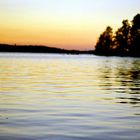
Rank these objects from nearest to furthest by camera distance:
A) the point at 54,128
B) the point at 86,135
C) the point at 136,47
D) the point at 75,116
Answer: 1. the point at 86,135
2. the point at 54,128
3. the point at 75,116
4. the point at 136,47

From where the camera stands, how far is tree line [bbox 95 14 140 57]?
116 metres

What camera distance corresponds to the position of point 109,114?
11.1m

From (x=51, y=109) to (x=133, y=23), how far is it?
109 metres

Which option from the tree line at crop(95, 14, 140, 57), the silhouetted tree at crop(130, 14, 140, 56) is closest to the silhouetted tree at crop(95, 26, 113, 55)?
the tree line at crop(95, 14, 140, 57)

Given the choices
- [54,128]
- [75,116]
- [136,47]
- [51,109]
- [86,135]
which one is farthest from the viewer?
[136,47]

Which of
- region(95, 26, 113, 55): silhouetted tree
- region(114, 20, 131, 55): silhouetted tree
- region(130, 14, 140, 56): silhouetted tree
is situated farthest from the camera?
region(95, 26, 113, 55): silhouetted tree

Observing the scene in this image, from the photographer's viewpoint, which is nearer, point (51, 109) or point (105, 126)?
point (105, 126)

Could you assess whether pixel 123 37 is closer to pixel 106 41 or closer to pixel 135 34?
pixel 135 34

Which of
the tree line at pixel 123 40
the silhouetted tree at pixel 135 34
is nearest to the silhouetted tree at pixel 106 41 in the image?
the tree line at pixel 123 40

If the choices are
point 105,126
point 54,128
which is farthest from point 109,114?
point 54,128

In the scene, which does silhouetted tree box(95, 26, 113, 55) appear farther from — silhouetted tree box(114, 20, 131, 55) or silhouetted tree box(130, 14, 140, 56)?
silhouetted tree box(130, 14, 140, 56)

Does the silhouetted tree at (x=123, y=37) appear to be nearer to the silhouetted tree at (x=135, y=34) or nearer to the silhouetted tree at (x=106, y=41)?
the silhouetted tree at (x=135, y=34)

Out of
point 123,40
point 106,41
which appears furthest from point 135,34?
point 106,41

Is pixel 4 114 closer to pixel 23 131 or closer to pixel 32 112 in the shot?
pixel 32 112
